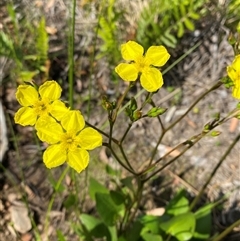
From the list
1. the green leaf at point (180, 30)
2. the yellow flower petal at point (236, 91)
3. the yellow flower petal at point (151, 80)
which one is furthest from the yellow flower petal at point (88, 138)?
the green leaf at point (180, 30)

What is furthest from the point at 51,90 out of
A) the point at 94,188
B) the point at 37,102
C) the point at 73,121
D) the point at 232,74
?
the point at 94,188

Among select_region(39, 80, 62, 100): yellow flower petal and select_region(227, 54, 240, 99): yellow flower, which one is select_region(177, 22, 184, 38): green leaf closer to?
select_region(227, 54, 240, 99): yellow flower

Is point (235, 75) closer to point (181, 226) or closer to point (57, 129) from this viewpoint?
point (57, 129)

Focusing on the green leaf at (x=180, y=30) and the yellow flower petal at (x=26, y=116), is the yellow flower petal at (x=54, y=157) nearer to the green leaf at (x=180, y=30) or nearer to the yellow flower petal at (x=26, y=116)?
the yellow flower petal at (x=26, y=116)

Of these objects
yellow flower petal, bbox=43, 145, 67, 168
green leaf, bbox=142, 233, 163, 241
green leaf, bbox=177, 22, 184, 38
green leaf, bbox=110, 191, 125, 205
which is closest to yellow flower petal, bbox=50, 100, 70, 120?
yellow flower petal, bbox=43, 145, 67, 168

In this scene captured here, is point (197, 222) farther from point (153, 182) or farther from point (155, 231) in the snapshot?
point (153, 182)
